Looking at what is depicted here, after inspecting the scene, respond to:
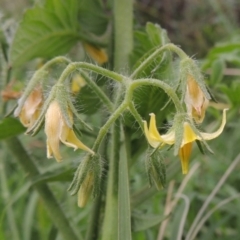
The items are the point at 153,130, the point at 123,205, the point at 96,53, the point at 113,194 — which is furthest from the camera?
the point at 96,53

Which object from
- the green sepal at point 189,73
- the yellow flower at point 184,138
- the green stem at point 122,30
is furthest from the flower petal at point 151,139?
the green stem at point 122,30

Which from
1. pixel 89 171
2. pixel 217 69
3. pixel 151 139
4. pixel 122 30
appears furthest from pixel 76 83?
pixel 151 139

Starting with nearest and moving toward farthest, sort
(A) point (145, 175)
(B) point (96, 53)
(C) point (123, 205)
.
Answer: (C) point (123, 205) < (B) point (96, 53) < (A) point (145, 175)

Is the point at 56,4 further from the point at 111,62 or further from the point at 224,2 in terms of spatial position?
the point at 224,2

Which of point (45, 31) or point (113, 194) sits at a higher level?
point (45, 31)

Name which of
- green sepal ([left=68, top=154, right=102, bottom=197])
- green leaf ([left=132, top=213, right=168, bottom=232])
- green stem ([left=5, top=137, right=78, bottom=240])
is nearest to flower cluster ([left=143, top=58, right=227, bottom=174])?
green sepal ([left=68, top=154, right=102, bottom=197])

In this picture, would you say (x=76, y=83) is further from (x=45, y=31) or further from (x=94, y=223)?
(x=94, y=223)

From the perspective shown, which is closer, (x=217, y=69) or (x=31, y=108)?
(x=31, y=108)
